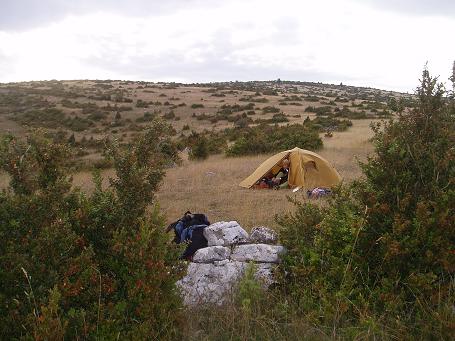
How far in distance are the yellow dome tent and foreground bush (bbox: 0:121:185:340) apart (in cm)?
806

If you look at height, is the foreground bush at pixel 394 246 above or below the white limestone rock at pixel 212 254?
above

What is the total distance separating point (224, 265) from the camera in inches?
185

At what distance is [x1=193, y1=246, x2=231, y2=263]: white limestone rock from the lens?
488 cm

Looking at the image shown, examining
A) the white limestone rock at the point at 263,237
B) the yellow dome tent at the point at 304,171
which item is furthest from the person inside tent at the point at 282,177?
the white limestone rock at the point at 263,237

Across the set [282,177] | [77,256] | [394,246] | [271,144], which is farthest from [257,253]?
[271,144]

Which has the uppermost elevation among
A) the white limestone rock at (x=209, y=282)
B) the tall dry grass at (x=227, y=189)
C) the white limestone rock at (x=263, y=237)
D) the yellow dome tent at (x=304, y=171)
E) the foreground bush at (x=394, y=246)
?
the foreground bush at (x=394, y=246)

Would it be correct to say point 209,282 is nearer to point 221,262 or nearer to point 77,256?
point 221,262

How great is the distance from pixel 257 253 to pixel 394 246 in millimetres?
1578

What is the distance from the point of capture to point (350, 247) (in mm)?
3881

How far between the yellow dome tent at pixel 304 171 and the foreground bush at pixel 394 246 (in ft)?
23.5

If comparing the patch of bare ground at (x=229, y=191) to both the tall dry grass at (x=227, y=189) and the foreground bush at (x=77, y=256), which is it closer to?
the tall dry grass at (x=227, y=189)

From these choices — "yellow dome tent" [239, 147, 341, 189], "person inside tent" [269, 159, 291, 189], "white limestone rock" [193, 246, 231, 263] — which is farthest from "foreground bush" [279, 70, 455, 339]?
"person inside tent" [269, 159, 291, 189]

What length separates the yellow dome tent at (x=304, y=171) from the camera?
1165 centimetres

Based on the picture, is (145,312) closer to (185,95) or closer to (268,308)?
(268,308)
